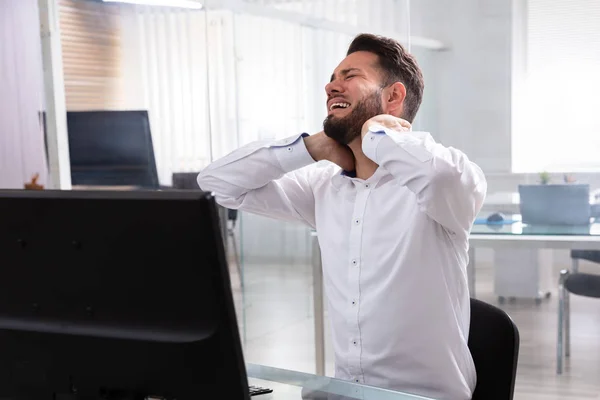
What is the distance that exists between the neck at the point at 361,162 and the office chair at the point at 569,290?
4.95 ft

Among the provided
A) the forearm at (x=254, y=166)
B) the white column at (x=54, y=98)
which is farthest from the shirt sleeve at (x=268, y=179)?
Result: the white column at (x=54, y=98)

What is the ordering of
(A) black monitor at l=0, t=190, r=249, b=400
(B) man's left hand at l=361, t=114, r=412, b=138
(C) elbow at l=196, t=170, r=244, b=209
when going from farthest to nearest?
(C) elbow at l=196, t=170, r=244, b=209, (B) man's left hand at l=361, t=114, r=412, b=138, (A) black monitor at l=0, t=190, r=249, b=400

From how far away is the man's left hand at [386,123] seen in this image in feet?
5.51

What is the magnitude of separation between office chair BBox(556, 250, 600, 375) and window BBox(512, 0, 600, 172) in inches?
13.6

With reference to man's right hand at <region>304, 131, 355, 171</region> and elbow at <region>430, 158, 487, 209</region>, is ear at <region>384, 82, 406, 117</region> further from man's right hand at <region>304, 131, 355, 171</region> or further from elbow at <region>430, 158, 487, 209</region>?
elbow at <region>430, 158, 487, 209</region>

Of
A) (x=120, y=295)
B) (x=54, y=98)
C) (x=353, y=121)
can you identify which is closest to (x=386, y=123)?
(x=353, y=121)

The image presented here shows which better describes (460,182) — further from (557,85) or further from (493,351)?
(557,85)

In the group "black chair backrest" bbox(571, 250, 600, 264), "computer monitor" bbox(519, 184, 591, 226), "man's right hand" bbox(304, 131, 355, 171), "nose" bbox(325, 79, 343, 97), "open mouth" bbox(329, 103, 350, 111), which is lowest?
"black chair backrest" bbox(571, 250, 600, 264)

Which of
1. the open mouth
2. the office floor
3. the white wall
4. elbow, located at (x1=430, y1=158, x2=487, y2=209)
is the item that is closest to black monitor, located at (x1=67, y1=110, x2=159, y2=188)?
the white wall

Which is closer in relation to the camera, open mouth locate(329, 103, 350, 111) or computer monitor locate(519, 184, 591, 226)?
open mouth locate(329, 103, 350, 111)

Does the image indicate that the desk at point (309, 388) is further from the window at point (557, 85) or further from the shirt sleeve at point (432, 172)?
the window at point (557, 85)

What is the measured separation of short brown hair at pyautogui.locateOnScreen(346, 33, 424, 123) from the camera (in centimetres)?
188

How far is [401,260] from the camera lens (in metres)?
1.72

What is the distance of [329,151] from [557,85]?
1548 millimetres
